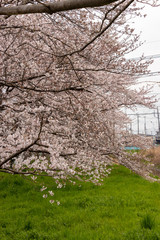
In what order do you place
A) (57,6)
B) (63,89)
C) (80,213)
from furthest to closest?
(80,213)
(63,89)
(57,6)

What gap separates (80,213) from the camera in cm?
447

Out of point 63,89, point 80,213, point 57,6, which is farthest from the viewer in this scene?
point 80,213

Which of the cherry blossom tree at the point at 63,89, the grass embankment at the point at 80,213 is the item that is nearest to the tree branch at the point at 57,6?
the cherry blossom tree at the point at 63,89

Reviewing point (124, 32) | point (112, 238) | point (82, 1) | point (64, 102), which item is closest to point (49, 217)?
point (112, 238)

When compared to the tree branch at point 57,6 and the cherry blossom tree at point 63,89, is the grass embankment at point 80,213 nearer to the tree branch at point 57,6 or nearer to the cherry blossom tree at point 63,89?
the cherry blossom tree at point 63,89

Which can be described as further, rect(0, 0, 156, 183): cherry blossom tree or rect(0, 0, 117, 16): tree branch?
rect(0, 0, 156, 183): cherry blossom tree

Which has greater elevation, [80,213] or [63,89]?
[63,89]

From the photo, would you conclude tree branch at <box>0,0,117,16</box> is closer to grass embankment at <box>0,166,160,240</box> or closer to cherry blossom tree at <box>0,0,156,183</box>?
cherry blossom tree at <box>0,0,156,183</box>

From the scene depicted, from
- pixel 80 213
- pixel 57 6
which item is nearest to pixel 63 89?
pixel 57 6

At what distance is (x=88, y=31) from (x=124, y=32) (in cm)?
83

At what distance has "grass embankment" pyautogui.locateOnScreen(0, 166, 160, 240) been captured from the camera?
354 cm

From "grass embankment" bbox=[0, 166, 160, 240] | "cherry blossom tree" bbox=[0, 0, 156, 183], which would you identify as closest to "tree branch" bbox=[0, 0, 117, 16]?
"cherry blossom tree" bbox=[0, 0, 156, 183]

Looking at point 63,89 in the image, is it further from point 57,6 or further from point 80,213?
point 80,213

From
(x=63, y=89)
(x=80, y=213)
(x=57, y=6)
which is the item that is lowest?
→ (x=80, y=213)
